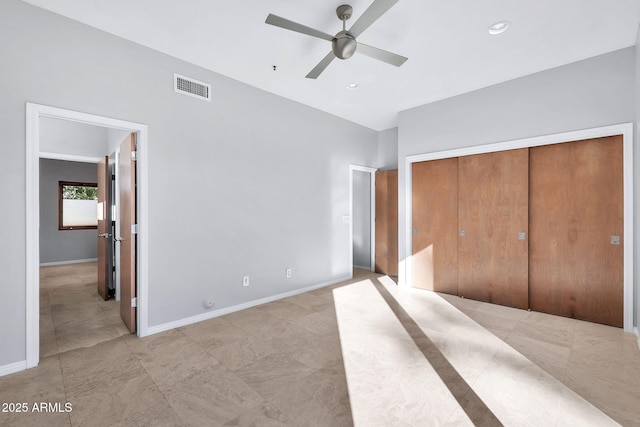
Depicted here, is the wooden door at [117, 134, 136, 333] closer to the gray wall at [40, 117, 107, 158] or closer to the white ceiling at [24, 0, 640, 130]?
the white ceiling at [24, 0, 640, 130]

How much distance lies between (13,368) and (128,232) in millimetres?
1363

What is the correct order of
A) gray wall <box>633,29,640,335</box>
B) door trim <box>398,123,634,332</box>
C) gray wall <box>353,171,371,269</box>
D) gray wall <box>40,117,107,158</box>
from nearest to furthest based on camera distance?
gray wall <box>633,29,640,335</box>, door trim <box>398,123,634,332</box>, gray wall <box>40,117,107,158</box>, gray wall <box>353,171,371,269</box>

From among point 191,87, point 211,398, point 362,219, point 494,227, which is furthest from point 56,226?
point 494,227

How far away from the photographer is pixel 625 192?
3.04m

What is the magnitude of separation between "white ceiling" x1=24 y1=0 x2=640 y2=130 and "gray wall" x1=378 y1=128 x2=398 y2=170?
1.84m

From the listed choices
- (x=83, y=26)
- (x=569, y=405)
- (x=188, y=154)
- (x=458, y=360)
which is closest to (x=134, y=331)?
(x=188, y=154)

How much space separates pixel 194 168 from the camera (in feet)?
10.8

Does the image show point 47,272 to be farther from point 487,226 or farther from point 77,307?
point 487,226

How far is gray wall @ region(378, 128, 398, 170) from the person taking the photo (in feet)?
18.8

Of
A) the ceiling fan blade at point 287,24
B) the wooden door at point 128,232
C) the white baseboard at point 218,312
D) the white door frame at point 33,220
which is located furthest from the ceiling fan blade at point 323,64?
the white baseboard at point 218,312

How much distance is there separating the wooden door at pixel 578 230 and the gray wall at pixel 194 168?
2824 mm

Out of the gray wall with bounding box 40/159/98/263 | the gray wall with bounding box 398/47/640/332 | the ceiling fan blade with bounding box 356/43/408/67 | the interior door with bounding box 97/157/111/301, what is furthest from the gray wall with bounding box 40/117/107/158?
the gray wall with bounding box 398/47/640/332

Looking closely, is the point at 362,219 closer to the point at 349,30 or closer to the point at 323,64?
the point at 323,64

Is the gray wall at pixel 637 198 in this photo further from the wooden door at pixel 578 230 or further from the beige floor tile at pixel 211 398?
the beige floor tile at pixel 211 398
